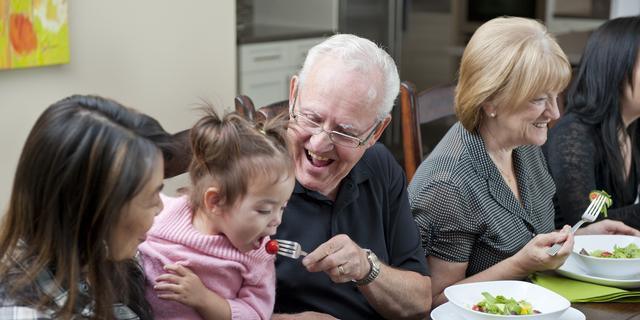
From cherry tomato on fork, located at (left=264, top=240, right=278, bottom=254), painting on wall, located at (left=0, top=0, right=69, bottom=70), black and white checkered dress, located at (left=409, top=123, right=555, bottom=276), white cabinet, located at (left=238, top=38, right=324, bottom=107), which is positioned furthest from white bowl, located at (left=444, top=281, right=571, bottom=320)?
white cabinet, located at (left=238, top=38, right=324, bottom=107)

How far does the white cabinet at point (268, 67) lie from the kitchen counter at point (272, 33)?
0.02m

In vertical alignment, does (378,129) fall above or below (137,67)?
above

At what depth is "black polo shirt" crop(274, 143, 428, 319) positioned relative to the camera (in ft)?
5.47

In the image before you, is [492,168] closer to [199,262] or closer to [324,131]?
[324,131]

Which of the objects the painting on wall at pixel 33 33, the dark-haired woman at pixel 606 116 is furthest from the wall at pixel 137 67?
the dark-haired woman at pixel 606 116

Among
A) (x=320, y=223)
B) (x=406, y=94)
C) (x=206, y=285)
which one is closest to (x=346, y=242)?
(x=320, y=223)

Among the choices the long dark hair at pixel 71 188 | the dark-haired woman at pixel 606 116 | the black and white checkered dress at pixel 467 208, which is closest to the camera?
the long dark hair at pixel 71 188

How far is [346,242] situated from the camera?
5.08ft

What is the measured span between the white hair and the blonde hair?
36cm

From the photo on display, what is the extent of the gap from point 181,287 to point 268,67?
3064mm

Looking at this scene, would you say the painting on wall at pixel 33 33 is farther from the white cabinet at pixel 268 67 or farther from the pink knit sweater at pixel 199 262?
the pink knit sweater at pixel 199 262

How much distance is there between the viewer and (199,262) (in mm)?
1393

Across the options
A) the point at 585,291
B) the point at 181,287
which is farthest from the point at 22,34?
the point at 585,291

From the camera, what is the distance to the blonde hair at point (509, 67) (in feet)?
6.50
